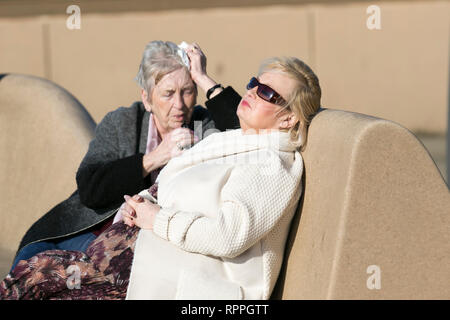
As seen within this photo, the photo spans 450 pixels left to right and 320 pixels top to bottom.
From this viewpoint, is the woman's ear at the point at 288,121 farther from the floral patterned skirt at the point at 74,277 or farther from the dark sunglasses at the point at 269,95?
the floral patterned skirt at the point at 74,277

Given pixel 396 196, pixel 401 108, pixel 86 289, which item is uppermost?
pixel 396 196

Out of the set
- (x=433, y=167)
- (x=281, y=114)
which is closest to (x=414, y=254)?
(x=433, y=167)

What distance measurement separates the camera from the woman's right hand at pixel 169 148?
3914 mm

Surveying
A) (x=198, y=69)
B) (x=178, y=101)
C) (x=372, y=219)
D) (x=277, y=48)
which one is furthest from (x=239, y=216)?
(x=277, y=48)

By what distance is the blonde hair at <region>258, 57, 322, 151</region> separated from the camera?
346 cm

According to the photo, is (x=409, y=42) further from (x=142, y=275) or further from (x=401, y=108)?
(x=142, y=275)

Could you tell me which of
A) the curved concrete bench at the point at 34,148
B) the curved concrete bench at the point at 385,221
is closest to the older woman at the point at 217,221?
the curved concrete bench at the point at 385,221

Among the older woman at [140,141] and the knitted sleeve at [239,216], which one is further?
the older woman at [140,141]

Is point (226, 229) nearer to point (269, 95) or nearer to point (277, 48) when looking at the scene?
point (269, 95)

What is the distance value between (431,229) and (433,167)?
0.22 m

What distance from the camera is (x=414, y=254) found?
2957 mm

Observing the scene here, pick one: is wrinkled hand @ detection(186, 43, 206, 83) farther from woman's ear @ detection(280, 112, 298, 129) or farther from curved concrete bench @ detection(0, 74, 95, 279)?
curved concrete bench @ detection(0, 74, 95, 279)

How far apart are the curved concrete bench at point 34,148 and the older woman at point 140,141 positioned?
42.7 inches
